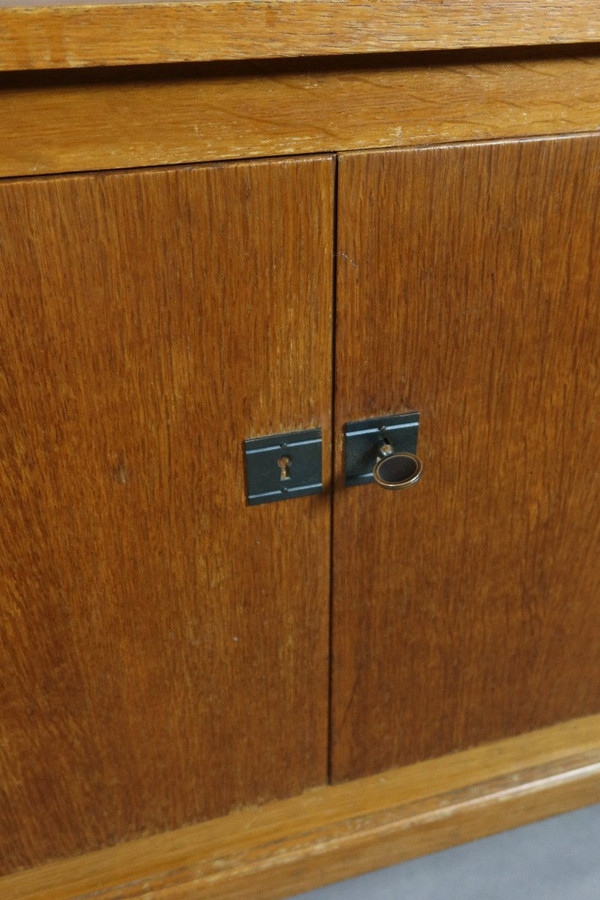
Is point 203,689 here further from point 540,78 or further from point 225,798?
point 540,78

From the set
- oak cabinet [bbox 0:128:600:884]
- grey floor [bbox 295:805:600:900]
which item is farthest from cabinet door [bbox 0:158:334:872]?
grey floor [bbox 295:805:600:900]

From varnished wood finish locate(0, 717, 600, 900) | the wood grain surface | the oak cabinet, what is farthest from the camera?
varnished wood finish locate(0, 717, 600, 900)

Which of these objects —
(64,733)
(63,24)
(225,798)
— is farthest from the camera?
(225,798)

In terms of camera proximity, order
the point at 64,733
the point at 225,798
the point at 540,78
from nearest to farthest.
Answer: the point at 540,78 < the point at 64,733 < the point at 225,798

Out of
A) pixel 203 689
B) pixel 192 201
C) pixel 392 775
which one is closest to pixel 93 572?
pixel 203 689

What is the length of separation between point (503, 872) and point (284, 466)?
1.81ft

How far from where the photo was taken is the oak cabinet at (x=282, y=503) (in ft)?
1.85

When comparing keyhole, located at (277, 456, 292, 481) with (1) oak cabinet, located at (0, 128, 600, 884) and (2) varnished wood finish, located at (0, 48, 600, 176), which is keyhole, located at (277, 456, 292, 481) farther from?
(2) varnished wood finish, located at (0, 48, 600, 176)

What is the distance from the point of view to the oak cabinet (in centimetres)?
56

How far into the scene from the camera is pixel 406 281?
0.62 metres

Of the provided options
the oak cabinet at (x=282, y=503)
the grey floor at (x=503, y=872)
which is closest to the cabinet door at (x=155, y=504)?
the oak cabinet at (x=282, y=503)

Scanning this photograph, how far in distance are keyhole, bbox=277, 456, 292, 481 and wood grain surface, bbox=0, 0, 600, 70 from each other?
0.96 ft

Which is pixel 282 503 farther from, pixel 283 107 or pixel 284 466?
pixel 283 107

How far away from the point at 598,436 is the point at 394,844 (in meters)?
0.49
